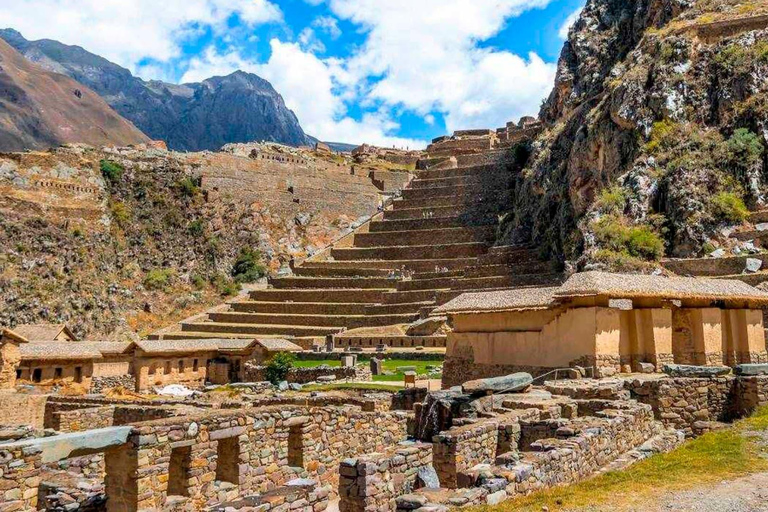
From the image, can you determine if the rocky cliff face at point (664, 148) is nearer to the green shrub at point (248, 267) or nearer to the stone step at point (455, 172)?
the stone step at point (455, 172)

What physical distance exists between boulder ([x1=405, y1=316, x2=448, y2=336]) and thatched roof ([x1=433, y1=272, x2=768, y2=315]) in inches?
985

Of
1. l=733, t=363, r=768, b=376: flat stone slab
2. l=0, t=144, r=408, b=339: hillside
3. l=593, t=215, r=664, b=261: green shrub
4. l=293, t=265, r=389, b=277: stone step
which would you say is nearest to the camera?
l=733, t=363, r=768, b=376: flat stone slab

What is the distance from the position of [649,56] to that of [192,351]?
38.9 meters

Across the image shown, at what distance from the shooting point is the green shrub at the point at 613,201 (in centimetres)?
4159

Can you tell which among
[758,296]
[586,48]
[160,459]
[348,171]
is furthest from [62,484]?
[348,171]

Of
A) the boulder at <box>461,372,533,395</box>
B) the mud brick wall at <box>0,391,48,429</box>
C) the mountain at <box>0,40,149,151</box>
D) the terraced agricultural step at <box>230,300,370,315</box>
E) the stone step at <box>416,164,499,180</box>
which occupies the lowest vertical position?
the mud brick wall at <box>0,391,48,429</box>

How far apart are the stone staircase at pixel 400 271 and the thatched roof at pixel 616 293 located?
25177 millimetres

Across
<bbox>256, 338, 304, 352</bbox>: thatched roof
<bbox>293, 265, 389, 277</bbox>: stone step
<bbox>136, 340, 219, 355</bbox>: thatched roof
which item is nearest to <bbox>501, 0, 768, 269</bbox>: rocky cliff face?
<bbox>293, 265, 389, 277</bbox>: stone step

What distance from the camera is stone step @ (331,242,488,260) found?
66250 millimetres

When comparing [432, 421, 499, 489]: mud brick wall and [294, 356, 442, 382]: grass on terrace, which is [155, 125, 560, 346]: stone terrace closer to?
[294, 356, 442, 382]: grass on terrace

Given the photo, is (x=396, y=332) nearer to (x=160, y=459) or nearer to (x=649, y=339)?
(x=649, y=339)

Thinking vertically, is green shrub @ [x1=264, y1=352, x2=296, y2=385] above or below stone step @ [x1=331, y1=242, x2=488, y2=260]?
below

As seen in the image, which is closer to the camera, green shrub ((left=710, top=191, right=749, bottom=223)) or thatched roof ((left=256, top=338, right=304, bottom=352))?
thatched roof ((left=256, top=338, right=304, bottom=352))

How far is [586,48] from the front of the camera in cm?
6700
